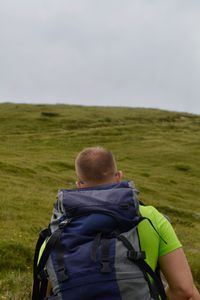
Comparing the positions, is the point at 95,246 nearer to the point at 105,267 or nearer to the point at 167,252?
the point at 105,267

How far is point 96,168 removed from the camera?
5.22 m

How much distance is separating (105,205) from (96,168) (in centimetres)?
45

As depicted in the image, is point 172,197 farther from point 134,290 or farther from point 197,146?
point 134,290

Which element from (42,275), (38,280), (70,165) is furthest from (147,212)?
(70,165)

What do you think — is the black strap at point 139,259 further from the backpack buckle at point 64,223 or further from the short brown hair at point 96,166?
the short brown hair at point 96,166

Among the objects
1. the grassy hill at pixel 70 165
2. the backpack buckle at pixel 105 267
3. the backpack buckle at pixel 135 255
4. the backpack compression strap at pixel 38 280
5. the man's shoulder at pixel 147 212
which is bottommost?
the grassy hill at pixel 70 165

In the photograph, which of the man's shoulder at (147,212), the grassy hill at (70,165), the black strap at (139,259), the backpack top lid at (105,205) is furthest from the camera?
the grassy hill at (70,165)

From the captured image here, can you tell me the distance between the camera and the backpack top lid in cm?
486

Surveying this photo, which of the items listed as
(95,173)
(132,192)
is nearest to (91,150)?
(95,173)

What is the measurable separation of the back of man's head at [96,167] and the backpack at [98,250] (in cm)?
14

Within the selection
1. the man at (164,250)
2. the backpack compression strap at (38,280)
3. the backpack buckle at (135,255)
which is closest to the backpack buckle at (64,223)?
the man at (164,250)

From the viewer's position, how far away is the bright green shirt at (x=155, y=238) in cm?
496

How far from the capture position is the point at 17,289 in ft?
33.2

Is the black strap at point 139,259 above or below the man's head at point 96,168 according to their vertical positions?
below
